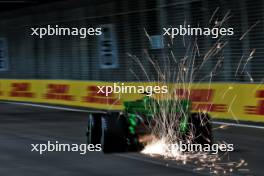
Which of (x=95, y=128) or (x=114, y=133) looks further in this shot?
(x=95, y=128)

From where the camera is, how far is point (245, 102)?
56.0 ft

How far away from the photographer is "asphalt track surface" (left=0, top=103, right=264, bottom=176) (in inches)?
381

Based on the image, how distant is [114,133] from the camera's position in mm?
11273

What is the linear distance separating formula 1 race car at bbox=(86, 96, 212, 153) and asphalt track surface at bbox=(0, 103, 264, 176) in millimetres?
297

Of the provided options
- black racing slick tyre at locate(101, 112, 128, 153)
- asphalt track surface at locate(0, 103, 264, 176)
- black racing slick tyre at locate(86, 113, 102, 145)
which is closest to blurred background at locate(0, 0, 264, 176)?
asphalt track surface at locate(0, 103, 264, 176)

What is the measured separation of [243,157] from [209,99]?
7.41 metres

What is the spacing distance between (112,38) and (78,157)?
15.4 meters

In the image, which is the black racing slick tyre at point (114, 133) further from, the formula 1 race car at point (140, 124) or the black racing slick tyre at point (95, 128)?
the black racing slick tyre at point (95, 128)

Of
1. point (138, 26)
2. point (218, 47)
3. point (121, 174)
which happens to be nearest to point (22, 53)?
point (138, 26)

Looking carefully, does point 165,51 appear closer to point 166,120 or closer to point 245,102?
point 245,102

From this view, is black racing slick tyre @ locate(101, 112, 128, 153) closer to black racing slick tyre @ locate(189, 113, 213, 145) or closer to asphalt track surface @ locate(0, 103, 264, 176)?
asphalt track surface @ locate(0, 103, 264, 176)

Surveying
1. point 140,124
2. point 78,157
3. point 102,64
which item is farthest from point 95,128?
point 102,64

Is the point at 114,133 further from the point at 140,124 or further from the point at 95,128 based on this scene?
the point at 95,128

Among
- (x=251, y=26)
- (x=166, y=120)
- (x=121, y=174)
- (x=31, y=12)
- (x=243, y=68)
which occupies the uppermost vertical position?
(x=31, y=12)
